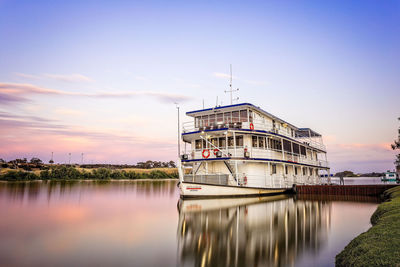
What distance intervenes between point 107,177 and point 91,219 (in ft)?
185

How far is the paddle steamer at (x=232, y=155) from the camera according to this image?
23250 millimetres

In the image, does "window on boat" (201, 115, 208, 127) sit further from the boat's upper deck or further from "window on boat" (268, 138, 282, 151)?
"window on boat" (268, 138, 282, 151)

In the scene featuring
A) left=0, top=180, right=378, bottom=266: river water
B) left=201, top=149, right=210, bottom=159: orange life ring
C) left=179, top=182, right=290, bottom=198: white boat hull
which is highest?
left=201, top=149, right=210, bottom=159: orange life ring

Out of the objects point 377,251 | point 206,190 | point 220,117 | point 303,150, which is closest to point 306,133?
point 303,150

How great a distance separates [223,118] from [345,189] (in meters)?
16.4

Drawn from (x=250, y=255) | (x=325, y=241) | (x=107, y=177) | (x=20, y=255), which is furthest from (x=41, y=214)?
(x=107, y=177)

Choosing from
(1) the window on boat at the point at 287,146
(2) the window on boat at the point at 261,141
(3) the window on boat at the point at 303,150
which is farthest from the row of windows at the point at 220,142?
(3) the window on boat at the point at 303,150

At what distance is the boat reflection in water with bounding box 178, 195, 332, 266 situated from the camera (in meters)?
6.98

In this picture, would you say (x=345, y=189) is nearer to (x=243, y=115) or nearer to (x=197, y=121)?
(x=243, y=115)

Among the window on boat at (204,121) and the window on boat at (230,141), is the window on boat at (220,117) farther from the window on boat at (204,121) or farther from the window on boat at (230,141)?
the window on boat at (230,141)

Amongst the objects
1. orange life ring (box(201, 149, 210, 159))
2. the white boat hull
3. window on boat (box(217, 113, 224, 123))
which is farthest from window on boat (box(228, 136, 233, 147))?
the white boat hull

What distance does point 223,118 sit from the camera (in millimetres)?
26656

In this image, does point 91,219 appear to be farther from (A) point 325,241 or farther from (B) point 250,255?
(A) point 325,241

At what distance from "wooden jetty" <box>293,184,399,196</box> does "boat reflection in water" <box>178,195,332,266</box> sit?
1664 cm
